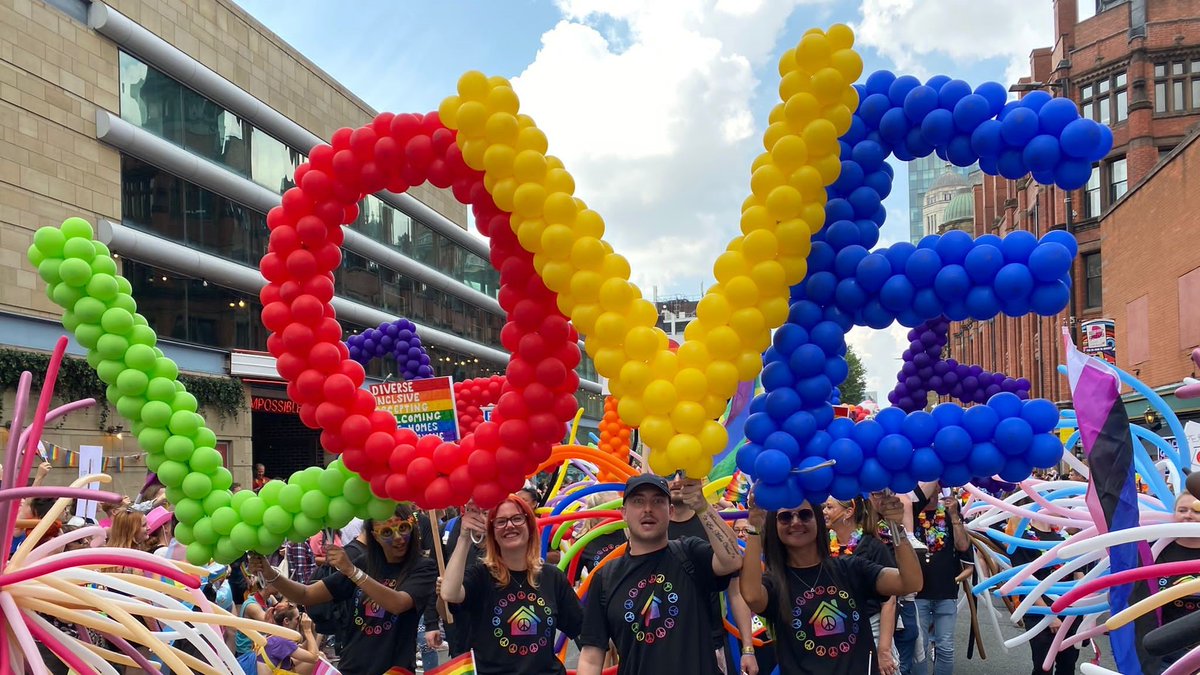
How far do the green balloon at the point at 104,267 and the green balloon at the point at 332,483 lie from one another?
1.16 metres

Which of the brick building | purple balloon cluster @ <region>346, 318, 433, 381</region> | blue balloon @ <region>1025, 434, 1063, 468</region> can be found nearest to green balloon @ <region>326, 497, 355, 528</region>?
blue balloon @ <region>1025, 434, 1063, 468</region>

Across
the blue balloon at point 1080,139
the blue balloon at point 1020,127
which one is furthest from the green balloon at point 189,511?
the blue balloon at point 1080,139

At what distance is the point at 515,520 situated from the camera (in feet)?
12.8

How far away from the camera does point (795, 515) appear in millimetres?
3711

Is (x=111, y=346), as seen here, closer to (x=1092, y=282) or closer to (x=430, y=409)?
(x=430, y=409)

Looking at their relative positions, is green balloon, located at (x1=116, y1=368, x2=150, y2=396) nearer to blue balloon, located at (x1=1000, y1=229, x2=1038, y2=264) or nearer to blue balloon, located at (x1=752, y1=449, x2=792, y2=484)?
blue balloon, located at (x1=752, y1=449, x2=792, y2=484)

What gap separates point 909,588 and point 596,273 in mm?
1649

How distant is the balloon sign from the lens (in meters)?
3.13

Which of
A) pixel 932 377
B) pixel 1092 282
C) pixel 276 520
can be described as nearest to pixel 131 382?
pixel 276 520

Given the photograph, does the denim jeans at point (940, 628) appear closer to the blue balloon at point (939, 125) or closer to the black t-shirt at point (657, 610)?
the black t-shirt at point (657, 610)

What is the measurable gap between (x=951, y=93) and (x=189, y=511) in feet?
11.0

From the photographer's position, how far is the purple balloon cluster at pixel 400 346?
36.7 ft

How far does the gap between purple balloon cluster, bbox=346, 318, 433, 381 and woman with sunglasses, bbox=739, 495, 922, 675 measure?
310 inches

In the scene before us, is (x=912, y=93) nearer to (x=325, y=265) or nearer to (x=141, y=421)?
(x=325, y=265)
